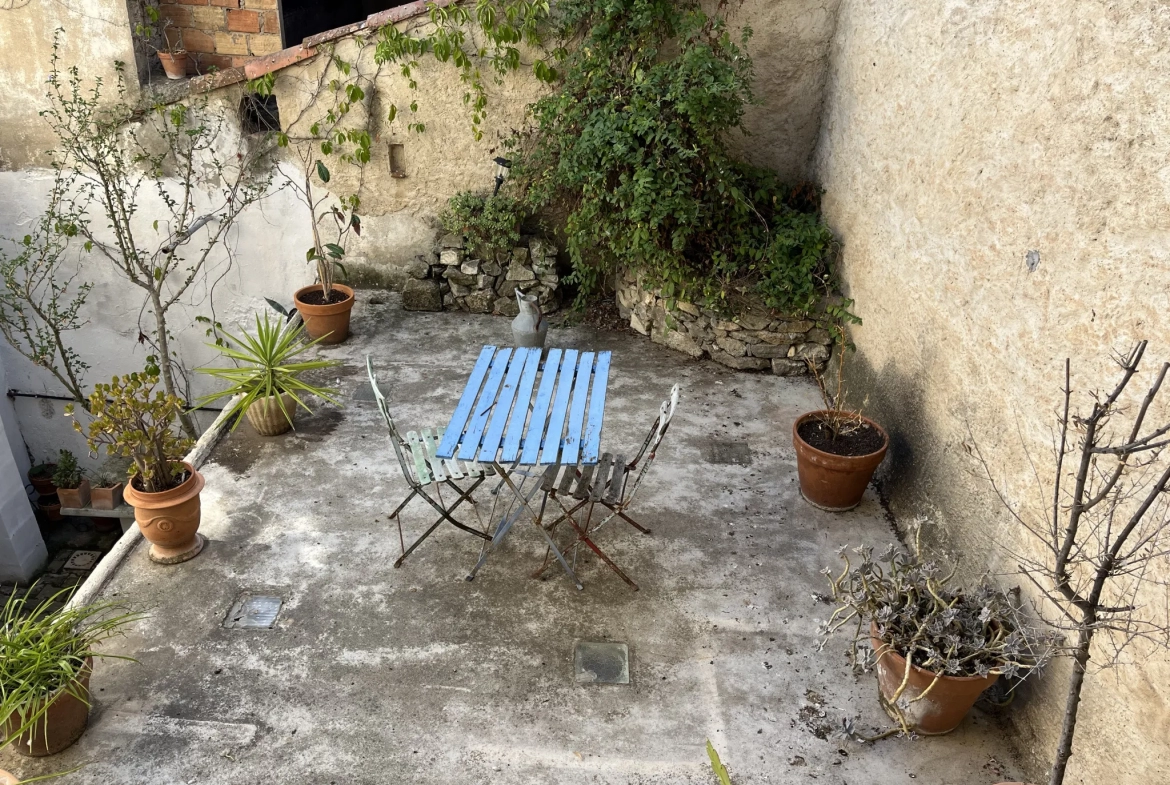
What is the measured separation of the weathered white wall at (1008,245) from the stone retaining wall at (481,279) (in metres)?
2.39

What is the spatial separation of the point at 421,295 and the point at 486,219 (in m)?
0.86

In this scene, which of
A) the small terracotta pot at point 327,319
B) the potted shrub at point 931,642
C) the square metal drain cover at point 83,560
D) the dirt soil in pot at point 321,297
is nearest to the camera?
the potted shrub at point 931,642

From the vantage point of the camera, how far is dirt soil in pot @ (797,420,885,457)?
14.1ft

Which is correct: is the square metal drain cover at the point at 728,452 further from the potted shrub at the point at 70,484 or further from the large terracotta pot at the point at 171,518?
the potted shrub at the point at 70,484

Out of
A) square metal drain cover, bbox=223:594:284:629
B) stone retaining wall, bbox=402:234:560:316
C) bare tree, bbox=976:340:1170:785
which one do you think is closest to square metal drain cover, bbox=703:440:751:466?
bare tree, bbox=976:340:1170:785

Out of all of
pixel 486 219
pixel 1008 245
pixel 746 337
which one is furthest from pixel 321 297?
pixel 1008 245

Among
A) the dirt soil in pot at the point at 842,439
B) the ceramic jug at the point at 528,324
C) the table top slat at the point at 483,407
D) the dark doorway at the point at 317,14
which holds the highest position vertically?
the dark doorway at the point at 317,14

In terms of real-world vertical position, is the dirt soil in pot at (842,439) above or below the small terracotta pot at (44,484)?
above

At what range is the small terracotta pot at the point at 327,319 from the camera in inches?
233

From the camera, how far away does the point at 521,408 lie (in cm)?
385

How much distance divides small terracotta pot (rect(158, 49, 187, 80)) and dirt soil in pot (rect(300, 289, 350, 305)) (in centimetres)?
210

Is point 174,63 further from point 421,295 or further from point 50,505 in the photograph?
point 50,505

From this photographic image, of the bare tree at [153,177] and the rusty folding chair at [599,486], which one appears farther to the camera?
the bare tree at [153,177]

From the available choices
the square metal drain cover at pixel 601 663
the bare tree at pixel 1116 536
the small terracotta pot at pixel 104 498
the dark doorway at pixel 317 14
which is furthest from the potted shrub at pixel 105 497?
the bare tree at pixel 1116 536
